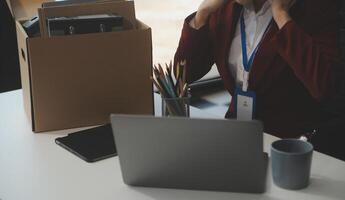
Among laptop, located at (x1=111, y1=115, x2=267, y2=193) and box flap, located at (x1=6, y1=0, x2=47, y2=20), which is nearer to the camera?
laptop, located at (x1=111, y1=115, x2=267, y2=193)

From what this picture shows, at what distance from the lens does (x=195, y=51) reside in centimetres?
194

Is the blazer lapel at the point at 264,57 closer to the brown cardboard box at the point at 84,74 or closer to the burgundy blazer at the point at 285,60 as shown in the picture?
the burgundy blazer at the point at 285,60

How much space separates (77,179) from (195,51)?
0.90 m

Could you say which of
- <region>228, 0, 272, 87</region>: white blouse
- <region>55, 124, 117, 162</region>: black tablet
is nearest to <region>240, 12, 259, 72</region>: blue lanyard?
<region>228, 0, 272, 87</region>: white blouse

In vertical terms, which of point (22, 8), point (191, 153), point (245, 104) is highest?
point (22, 8)

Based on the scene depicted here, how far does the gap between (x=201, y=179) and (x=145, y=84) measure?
533 millimetres

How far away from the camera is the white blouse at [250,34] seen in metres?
1.78

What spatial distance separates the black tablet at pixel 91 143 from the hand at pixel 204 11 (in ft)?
Result: 1.84

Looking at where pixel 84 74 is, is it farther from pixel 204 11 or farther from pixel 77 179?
pixel 204 11

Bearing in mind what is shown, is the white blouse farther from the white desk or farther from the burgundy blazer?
the white desk

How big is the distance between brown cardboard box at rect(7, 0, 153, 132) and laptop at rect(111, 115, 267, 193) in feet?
1.42

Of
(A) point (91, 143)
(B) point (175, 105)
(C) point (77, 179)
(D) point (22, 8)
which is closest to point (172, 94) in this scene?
(B) point (175, 105)

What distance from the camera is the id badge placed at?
167 cm

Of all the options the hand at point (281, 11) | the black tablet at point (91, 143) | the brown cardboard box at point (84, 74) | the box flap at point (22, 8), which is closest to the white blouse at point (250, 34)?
the hand at point (281, 11)
